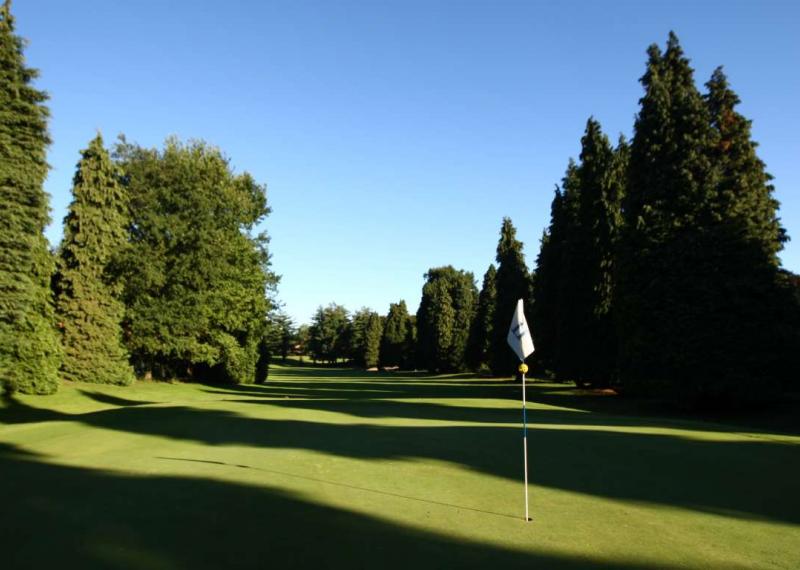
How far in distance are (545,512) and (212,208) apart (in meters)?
39.2

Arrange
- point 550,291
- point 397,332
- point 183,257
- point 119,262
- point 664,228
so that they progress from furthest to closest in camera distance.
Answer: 1. point 397,332
2. point 550,291
3. point 183,257
4. point 119,262
5. point 664,228

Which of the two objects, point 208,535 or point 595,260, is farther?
point 595,260

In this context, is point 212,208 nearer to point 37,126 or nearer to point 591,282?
point 37,126

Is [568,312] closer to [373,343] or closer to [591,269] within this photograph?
[591,269]

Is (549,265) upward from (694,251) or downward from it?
upward

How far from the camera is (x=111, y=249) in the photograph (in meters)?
36.8

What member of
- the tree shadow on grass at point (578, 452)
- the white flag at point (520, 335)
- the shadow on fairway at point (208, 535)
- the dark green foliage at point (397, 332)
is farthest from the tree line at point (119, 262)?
the dark green foliage at point (397, 332)

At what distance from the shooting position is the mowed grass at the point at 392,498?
19.5ft

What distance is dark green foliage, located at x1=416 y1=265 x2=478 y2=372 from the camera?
8431 cm

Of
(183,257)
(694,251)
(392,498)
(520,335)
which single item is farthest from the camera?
(183,257)

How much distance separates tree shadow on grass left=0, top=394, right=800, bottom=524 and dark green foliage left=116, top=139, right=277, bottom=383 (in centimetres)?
2139

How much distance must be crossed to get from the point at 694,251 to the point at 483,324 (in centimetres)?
4554

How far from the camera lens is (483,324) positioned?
6994 cm

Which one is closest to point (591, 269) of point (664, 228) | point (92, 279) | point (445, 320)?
point (664, 228)
